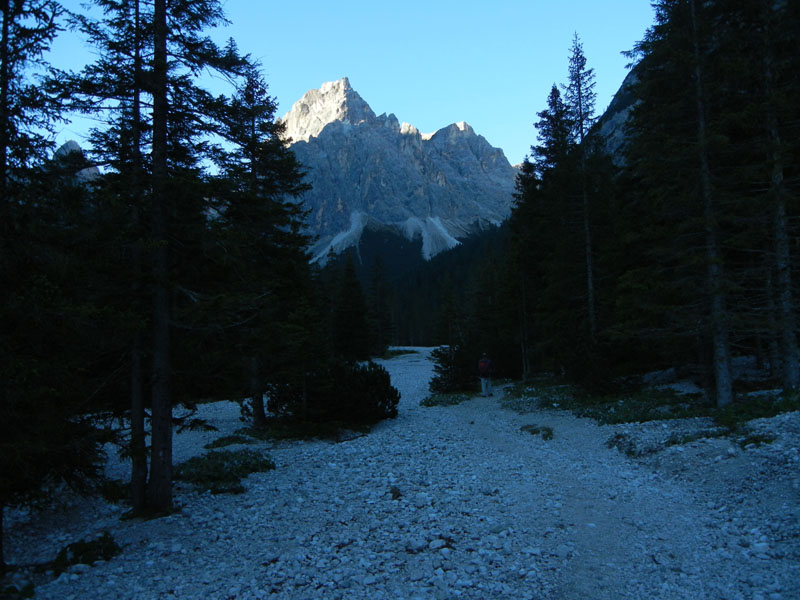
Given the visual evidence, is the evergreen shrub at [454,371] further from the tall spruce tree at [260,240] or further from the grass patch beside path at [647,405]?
the tall spruce tree at [260,240]

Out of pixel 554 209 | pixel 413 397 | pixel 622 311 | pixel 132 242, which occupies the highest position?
pixel 554 209

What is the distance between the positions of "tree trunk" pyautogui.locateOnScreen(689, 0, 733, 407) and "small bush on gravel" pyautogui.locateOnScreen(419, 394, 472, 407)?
41.0 feet

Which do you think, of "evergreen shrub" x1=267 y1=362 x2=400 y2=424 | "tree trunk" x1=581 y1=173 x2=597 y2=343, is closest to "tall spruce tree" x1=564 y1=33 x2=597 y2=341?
"tree trunk" x1=581 y1=173 x2=597 y2=343

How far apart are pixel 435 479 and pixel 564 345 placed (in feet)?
45.1

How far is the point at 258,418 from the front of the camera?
60.7 ft

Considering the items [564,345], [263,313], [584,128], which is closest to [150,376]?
[263,313]

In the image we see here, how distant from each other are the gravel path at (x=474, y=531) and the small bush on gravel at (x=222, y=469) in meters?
0.44

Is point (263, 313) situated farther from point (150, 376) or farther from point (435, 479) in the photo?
point (435, 479)

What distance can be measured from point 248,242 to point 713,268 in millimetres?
14102

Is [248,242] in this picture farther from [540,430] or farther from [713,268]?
[713,268]

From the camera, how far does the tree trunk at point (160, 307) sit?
30.9 ft

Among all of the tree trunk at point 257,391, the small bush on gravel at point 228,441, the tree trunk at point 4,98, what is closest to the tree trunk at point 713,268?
the tree trunk at point 257,391

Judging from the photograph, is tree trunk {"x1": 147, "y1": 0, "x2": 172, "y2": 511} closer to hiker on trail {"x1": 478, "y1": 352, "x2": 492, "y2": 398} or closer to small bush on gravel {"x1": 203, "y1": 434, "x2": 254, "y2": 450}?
small bush on gravel {"x1": 203, "y1": 434, "x2": 254, "y2": 450}

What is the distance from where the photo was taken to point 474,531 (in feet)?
25.6
